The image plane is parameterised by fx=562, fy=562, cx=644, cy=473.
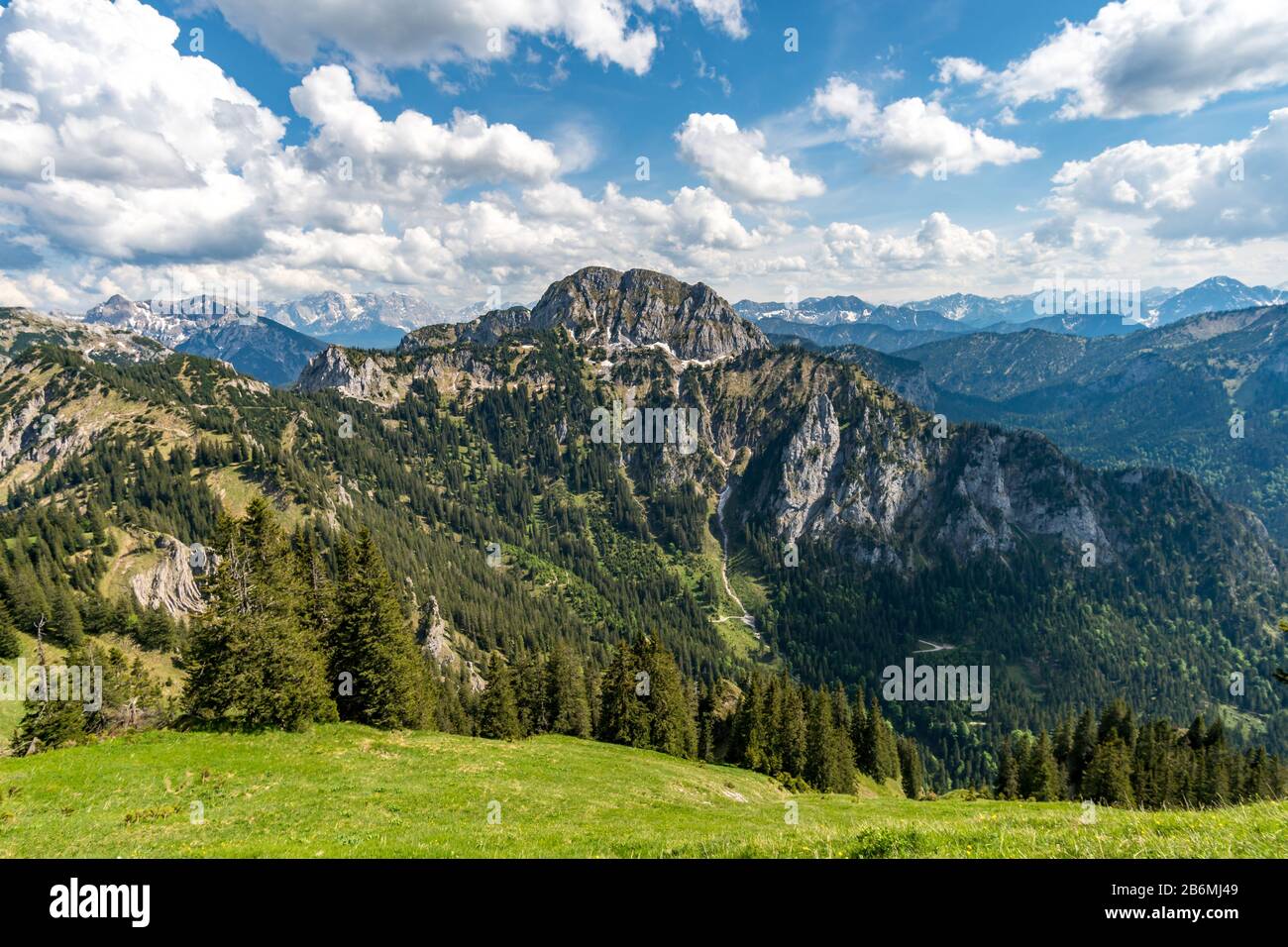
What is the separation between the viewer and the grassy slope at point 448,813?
13727 millimetres

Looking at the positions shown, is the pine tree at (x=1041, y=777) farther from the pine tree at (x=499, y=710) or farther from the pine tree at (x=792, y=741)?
the pine tree at (x=499, y=710)

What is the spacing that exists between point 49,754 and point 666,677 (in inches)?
2057

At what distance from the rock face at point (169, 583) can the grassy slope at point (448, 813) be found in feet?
384

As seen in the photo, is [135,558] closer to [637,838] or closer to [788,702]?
[788,702]

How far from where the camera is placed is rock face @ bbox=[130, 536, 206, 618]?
12694 cm

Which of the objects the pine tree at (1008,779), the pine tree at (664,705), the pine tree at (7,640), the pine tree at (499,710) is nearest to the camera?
the pine tree at (499,710)

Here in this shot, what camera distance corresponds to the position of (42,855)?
2011 centimetres

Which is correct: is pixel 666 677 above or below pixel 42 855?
below

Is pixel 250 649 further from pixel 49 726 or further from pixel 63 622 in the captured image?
pixel 63 622

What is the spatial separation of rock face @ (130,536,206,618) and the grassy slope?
384ft

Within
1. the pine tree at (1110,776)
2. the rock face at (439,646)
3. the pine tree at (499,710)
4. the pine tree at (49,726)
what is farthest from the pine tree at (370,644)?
the rock face at (439,646)

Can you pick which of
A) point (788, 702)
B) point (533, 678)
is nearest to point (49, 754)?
point (533, 678)

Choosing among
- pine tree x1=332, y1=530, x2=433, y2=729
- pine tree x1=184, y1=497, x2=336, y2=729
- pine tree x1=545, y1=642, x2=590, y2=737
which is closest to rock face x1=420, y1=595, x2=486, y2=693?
pine tree x1=545, y1=642, x2=590, y2=737

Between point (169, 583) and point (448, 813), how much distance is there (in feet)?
488
